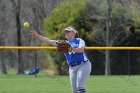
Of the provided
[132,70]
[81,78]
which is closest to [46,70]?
[132,70]

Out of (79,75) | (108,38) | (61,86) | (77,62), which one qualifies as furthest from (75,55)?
(108,38)

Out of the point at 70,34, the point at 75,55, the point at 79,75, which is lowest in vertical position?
the point at 79,75

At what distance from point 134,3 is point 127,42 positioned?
204 inches

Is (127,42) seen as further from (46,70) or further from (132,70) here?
(46,70)

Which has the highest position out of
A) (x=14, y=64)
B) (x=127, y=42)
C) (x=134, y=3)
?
(x=134, y=3)

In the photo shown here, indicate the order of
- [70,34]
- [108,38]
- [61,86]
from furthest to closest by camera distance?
[108,38] → [61,86] → [70,34]

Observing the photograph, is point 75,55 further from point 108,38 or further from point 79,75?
point 108,38

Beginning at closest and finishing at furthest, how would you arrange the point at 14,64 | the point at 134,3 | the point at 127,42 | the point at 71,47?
the point at 71,47, the point at 127,42, the point at 134,3, the point at 14,64

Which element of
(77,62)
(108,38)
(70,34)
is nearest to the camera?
(70,34)

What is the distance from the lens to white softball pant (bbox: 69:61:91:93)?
9.60 meters

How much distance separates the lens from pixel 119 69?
27.7 meters

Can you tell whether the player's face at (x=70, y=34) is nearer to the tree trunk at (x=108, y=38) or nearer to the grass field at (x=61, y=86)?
the grass field at (x=61, y=86)

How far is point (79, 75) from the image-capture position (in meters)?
9.69

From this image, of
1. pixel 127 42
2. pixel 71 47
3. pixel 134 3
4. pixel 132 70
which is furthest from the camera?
pixel 134 3
